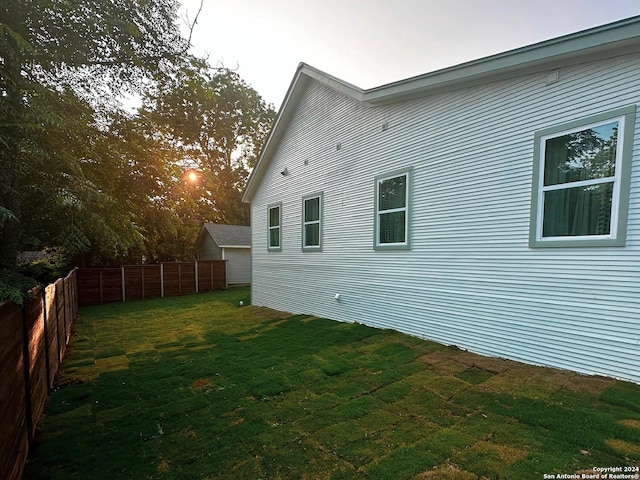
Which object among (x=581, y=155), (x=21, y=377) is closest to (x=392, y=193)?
(x=581, y=155)

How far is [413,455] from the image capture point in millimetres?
2633

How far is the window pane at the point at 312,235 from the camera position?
877 centimetres

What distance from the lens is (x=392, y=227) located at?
21.6 feet

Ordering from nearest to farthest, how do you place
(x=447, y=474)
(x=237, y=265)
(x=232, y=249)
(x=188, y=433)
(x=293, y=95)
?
(x=447, y=474)
(x=188, y=433)
(x=293, y=95)
(x=232, y=249)
(x=237, y=265)

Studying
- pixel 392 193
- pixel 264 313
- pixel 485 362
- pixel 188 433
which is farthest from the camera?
pixel 264 313

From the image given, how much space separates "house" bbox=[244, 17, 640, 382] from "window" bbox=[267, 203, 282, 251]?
239 centimetres

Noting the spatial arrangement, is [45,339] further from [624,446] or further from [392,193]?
[624,446]

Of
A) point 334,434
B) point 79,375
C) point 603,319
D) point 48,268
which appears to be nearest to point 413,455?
point 334,434

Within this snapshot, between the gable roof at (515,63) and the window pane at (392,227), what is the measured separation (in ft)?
7.81

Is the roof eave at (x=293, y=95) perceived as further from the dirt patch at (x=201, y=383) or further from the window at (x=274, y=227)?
the dirt patch at (x=201, y=383)

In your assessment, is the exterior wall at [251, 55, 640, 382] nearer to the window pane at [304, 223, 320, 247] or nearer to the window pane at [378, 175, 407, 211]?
the window pane at [378, 175, 407, 211]

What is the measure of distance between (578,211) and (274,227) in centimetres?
827

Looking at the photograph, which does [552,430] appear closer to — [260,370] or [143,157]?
[260,370]

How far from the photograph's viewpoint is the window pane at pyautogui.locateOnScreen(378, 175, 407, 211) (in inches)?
251
